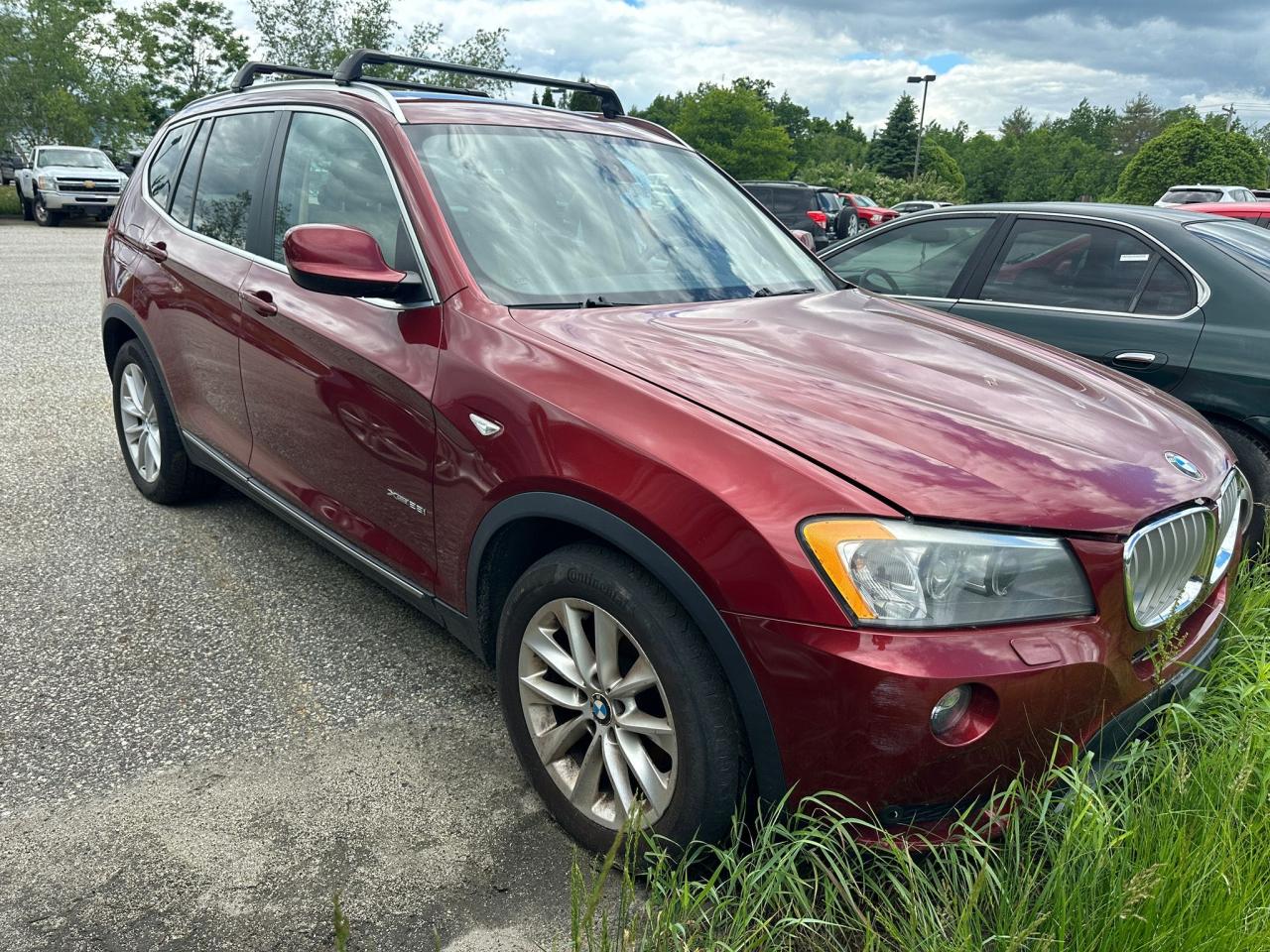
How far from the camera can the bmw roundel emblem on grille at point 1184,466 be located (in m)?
2.29

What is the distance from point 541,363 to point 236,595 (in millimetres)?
2056

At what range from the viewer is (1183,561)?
7.30ft

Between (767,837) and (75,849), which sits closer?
(767,837)

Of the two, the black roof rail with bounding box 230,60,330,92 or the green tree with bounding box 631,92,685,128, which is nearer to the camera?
the black roof rail with bounding box 230,60,330,92

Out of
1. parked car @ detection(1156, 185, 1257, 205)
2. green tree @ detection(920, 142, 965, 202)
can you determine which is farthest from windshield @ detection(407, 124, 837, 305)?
green tree @ detection(920, 142, 965, 202)

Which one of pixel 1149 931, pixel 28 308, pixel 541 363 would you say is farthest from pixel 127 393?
pixel 28 308

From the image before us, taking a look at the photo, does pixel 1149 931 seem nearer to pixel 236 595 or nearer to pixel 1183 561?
pixel 1183 561

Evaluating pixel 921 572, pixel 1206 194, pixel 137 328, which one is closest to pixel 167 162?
pixel 137 328

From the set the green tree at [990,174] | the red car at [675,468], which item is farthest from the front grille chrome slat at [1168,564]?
the green tree at [990,174]

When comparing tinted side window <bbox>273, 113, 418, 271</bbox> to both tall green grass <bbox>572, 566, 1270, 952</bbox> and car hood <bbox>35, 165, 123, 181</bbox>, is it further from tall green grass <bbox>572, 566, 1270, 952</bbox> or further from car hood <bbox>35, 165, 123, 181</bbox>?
car hood <bbox>35, 165, 123, 181</bbox>

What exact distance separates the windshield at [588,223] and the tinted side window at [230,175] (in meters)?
1.03

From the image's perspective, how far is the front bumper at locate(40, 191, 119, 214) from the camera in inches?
912

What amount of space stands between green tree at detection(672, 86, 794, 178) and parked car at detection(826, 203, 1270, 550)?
216 feet

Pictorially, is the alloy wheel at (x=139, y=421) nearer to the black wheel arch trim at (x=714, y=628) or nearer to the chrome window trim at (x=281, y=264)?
the chrome window trim at (x=281, y=264)
